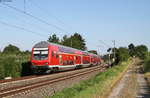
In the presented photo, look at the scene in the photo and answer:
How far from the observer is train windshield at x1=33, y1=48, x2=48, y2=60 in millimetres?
29500

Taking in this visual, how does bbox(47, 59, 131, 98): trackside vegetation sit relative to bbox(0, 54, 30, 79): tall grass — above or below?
below

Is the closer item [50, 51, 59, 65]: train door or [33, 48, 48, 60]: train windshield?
[33, 48, 48, 60]: train windshield

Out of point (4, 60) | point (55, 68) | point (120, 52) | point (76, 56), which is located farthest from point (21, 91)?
point (120, 52)

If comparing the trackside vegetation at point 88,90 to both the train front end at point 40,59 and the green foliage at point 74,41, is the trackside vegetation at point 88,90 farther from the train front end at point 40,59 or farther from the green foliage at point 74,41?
the green foliage at point 74,41

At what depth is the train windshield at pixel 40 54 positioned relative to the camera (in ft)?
96.8

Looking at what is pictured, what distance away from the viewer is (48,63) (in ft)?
95.7

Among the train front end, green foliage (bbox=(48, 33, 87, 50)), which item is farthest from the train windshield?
green foliage (bbox=(48, 33, 87, 50))

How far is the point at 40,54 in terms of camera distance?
29766mm

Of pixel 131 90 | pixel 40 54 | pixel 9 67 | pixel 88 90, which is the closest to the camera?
pixel 88 90

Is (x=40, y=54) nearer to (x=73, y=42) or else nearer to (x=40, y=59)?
(x=40, y=59)

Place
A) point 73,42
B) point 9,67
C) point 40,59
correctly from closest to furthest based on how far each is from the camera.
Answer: point 9,67 < point 40,59 < point 73,42

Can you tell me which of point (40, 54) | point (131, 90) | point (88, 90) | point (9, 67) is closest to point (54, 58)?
point (40, 54)

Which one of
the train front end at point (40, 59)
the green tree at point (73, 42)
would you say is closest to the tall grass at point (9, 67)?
the train front end at point (40, 59)

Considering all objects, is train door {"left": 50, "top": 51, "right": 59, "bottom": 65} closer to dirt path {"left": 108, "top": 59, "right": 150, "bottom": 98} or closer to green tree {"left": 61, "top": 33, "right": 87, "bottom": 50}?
dirt path {"left": 108, "top": 59, "right": 150, "bottom": 98}
